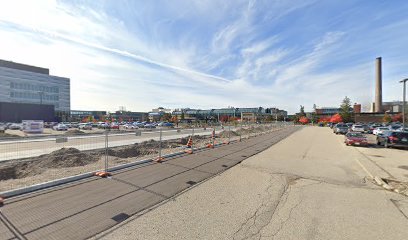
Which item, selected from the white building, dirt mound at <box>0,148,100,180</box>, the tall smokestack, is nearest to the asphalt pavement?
dirt mound at <box>0,148,100,180</box>

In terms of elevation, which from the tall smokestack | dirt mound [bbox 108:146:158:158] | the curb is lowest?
the curb

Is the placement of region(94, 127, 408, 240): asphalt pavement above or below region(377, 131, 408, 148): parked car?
below

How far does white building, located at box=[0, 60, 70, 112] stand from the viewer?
82.2 metres

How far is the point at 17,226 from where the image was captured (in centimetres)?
361

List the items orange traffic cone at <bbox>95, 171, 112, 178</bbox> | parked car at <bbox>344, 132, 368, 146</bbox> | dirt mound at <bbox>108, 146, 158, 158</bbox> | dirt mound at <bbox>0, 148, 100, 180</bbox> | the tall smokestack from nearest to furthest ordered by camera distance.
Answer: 1. orange traffic cone at <bbox>95, 171, 112, 178</bbox>
2. dirt mound at <bbox>0, 148, 100, 180</bbox>
3. dirt mound at <bbox>108, 146, 158, 158</bbox>
4. parked car at <bbox>344, 132, 368, 146</bbox>
5. the tall smokestack

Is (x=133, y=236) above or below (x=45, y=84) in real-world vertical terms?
below

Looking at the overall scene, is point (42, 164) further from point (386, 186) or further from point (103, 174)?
point (386, 186)

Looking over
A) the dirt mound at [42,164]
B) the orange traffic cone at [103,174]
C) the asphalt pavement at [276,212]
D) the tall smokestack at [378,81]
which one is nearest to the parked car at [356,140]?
the asphalt pavement at [276,212]

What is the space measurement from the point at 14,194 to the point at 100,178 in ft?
6.91

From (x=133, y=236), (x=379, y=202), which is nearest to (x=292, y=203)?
(x=379, y=202)

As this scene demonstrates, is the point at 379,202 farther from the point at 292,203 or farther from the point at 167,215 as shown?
the point at 167,215

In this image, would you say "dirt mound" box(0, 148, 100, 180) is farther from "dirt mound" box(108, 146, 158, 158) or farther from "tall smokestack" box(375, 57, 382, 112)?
"tall smokestack" box(375, 57, 382, 112)

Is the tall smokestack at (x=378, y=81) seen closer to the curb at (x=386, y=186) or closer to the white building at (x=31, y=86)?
the curb at (x=386, y=186)

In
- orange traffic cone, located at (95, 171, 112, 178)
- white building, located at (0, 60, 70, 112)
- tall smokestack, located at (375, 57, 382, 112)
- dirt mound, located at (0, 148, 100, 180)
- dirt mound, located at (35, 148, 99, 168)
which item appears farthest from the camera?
white building, located at (0, 60, 70, 112)
